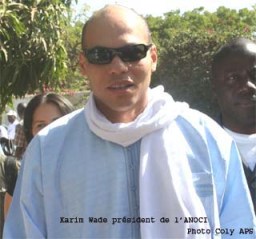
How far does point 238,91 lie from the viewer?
2600 millimetres

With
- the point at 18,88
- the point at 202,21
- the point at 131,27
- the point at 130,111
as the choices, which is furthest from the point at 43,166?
the point at 202,21

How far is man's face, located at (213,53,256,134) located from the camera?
8.55 ft

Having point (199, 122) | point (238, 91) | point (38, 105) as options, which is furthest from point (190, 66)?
point (199, 122)

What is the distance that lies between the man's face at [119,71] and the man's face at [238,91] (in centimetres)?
67

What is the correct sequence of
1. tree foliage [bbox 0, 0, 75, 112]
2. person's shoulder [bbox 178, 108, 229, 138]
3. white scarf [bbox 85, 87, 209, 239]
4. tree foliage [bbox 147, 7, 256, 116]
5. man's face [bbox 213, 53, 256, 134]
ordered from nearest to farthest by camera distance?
white scarf [bbox 85, 87, 209, 239] → person's shoulder [bbox 178, 108, 229, 138] → man's face [bbox 213, 53, 256, 134] → tree foliage [bbox 0, 0, 75, 112] → tree foliage [bbox 147, 7, 256, 116]

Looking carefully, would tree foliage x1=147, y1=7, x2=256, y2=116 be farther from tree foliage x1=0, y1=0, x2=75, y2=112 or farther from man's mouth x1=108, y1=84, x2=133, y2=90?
man's mouth x1=108, y1=84, x2=133, y2=90

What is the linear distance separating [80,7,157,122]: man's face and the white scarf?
0.18 feet

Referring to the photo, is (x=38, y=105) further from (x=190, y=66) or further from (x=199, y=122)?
(x=190, y=66)

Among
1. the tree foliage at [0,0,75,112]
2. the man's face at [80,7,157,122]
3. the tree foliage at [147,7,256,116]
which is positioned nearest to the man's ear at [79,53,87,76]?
the man's face at [80,7,157,122]

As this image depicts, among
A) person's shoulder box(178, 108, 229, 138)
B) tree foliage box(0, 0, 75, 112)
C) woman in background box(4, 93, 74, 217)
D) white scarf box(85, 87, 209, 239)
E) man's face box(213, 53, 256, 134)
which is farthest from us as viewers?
tree foliage box(0, 0, 75, 112)

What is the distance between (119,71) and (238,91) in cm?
79

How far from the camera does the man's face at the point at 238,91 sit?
2.61 m

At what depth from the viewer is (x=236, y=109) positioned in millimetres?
2617

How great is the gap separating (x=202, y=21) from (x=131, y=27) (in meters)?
28.2
